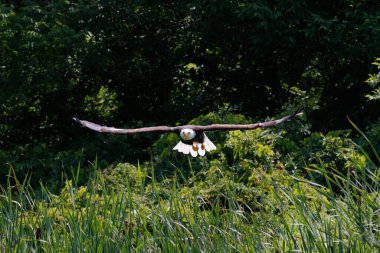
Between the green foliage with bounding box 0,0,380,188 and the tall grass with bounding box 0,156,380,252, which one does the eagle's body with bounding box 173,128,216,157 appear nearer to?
the green foliage with bounding box 0,0,380,188

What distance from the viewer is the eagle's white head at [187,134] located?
7352 mm

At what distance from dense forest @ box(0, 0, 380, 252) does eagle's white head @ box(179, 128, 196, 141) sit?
12.0 inches

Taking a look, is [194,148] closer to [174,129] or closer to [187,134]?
[187,134]

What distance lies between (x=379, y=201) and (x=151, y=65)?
6650 mm

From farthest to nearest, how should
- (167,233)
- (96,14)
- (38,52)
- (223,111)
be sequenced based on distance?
(96,14)
(38,52)
(223,111)
(167,233)

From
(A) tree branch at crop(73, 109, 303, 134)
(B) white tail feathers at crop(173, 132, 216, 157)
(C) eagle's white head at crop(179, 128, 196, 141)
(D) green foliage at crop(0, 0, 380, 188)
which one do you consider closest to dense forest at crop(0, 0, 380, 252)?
(D) green foliage at crop(0, 0, 380, 188)

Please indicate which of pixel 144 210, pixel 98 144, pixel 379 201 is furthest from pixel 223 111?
pixel 379 201

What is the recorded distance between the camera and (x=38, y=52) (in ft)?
32.9

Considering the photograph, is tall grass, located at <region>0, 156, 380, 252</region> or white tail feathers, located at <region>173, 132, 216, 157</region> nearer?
tall grass, located at <region>0, 156, 380, 252</region>

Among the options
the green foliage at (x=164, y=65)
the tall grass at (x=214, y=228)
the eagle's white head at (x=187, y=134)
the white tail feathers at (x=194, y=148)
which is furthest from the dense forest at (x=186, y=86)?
the tall grass at (x=214, y=228)

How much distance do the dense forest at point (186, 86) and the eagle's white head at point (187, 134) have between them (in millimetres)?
305

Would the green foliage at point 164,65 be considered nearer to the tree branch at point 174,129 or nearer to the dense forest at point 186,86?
the dense forest at point 186,86

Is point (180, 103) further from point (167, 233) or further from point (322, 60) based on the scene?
point (167, 233)

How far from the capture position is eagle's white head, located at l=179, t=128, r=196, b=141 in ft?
24.1
